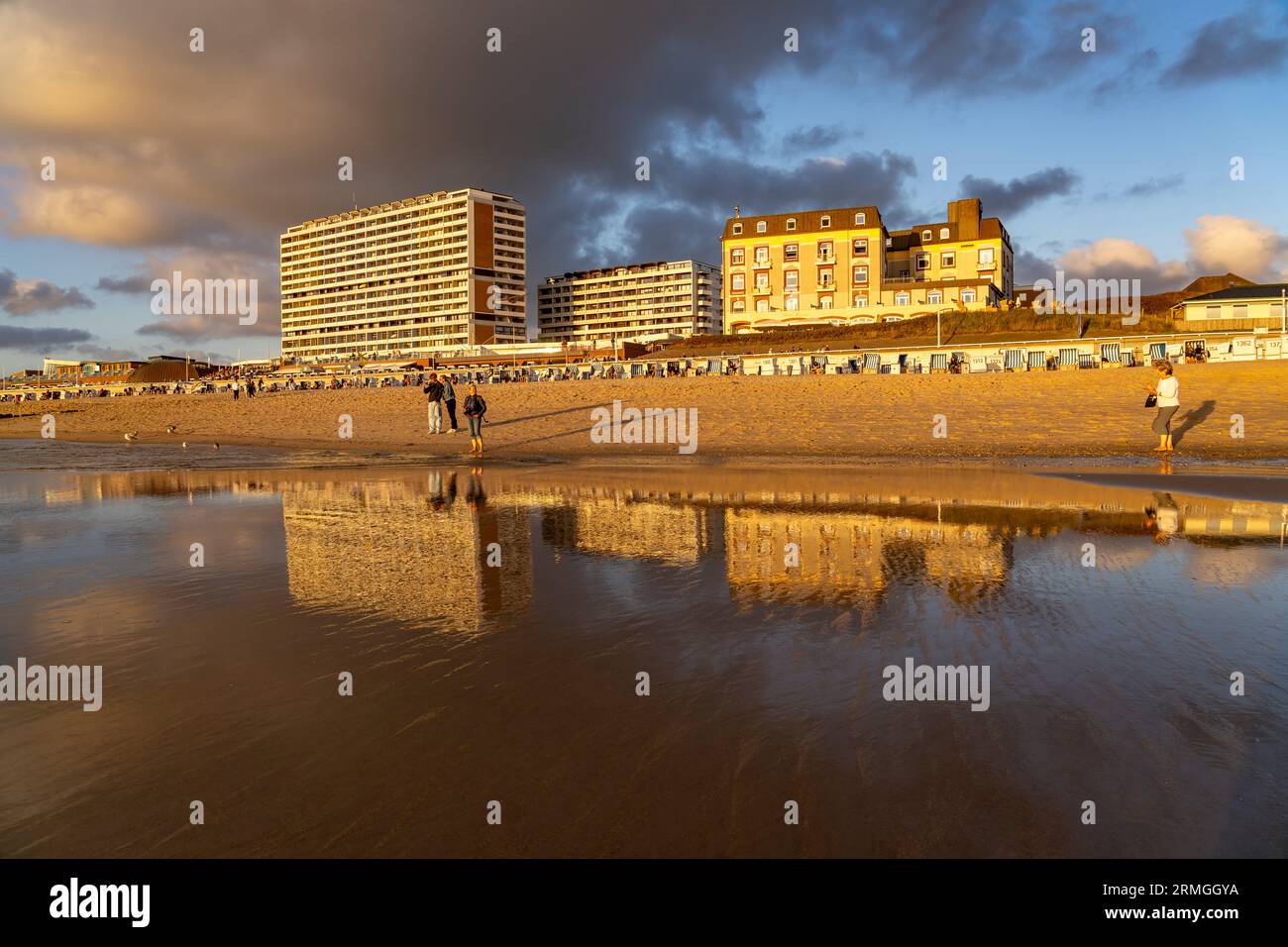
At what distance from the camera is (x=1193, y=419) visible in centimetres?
2264

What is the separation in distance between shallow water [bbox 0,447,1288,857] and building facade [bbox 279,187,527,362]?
128300 millimetres

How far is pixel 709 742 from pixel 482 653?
197 centimetres

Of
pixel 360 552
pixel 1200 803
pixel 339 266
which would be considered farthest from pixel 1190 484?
pixel 339 266

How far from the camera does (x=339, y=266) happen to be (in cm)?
16275

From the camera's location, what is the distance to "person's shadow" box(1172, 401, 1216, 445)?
2140 cm

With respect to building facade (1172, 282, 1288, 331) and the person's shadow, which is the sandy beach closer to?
the person's shadow

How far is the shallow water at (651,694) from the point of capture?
282 centimetres

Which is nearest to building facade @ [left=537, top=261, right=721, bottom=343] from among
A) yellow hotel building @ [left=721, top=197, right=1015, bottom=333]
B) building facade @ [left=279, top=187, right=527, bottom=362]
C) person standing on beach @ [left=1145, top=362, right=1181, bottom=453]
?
building facade @ [left=279, top=187, right=527, bottom=362]

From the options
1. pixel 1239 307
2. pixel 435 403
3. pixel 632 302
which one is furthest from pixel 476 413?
pixel 632 302

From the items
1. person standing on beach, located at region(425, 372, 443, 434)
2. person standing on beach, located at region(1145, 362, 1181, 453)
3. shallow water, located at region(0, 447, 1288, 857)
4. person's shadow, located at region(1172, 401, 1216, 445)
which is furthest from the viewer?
person standing on beach, located at region(425, 372, 443, 434)

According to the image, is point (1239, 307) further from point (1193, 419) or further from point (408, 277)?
point (408, 277)

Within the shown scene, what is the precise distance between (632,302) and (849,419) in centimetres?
14794

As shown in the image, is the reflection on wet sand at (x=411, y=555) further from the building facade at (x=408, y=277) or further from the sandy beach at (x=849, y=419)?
the building facade at (x=408, y=277)

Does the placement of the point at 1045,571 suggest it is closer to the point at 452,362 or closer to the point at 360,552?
the point at 360,552
